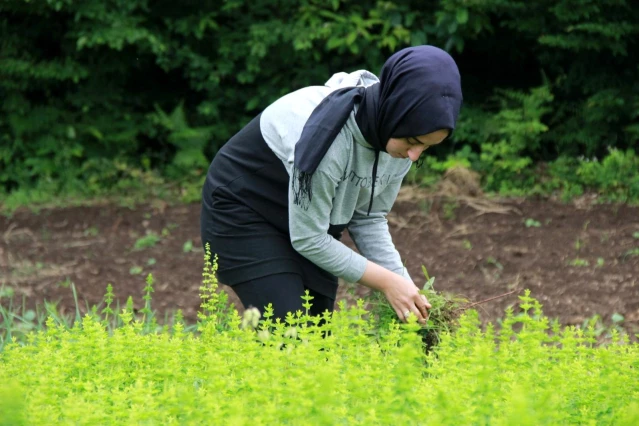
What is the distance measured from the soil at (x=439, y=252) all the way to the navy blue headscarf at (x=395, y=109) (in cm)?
178

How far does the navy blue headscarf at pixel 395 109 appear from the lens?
324 centimetres

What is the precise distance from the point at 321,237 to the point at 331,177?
0.26 metres

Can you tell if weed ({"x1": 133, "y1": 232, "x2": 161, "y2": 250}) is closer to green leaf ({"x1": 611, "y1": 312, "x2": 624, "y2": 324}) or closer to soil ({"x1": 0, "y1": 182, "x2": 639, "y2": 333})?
soil ({"x1": 0, "y1": 182, "x2": 639, "y2": 333})

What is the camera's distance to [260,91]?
8.56m

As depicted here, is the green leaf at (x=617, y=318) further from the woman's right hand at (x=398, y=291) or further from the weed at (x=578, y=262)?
the woman's right hand at (x=398, y=291)

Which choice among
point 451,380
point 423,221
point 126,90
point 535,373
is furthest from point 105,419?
point 126,90

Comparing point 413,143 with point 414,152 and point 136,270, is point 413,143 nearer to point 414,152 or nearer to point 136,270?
point 414,152

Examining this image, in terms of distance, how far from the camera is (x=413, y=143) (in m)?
3.39

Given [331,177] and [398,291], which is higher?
[331,177]

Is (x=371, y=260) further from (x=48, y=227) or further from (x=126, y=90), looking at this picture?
(x=126, y=90)

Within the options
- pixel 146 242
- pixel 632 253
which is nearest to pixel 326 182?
pixel 632 253

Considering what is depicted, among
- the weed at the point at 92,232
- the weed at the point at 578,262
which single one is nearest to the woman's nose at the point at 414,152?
the weed at the point at 578,262

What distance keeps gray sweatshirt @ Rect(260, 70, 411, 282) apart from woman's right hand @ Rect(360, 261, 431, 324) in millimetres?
55

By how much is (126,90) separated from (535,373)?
677 cm
